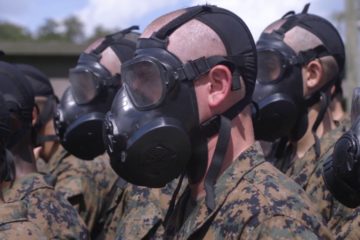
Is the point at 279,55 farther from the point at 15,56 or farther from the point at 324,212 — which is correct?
the point at 15,56

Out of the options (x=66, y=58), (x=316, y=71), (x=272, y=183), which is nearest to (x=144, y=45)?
(x=272, y=183)

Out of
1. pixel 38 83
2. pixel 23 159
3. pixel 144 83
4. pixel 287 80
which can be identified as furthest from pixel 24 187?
pixel 38 83

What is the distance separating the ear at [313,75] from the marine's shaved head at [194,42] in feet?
6.26

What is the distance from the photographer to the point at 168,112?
8.91 feet

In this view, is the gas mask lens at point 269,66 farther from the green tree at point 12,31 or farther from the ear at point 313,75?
the green tree at point 12,31

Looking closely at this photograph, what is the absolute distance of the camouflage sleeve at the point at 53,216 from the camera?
12.4 ft

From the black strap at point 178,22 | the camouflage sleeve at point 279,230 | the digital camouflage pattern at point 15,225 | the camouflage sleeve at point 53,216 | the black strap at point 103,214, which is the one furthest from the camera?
the black strap at point 103,214

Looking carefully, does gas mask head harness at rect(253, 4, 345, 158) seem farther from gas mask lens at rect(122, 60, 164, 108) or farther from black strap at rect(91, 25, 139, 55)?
gas mask lens at rect(122, 60, 164, 108)

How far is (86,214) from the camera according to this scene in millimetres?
5316

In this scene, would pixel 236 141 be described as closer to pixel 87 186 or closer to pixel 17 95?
pixel 17 95

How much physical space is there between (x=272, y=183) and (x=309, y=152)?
2.15 meters

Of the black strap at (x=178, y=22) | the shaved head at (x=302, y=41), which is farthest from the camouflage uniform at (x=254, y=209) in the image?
the shaved head at (x=302, y=41)

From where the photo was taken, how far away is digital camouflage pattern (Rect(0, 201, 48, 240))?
9.65 feet

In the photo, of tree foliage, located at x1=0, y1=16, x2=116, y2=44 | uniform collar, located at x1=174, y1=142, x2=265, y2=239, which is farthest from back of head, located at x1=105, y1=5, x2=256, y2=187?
tree foliage, located at x1=0, y1=16, x2=116, y2=44
